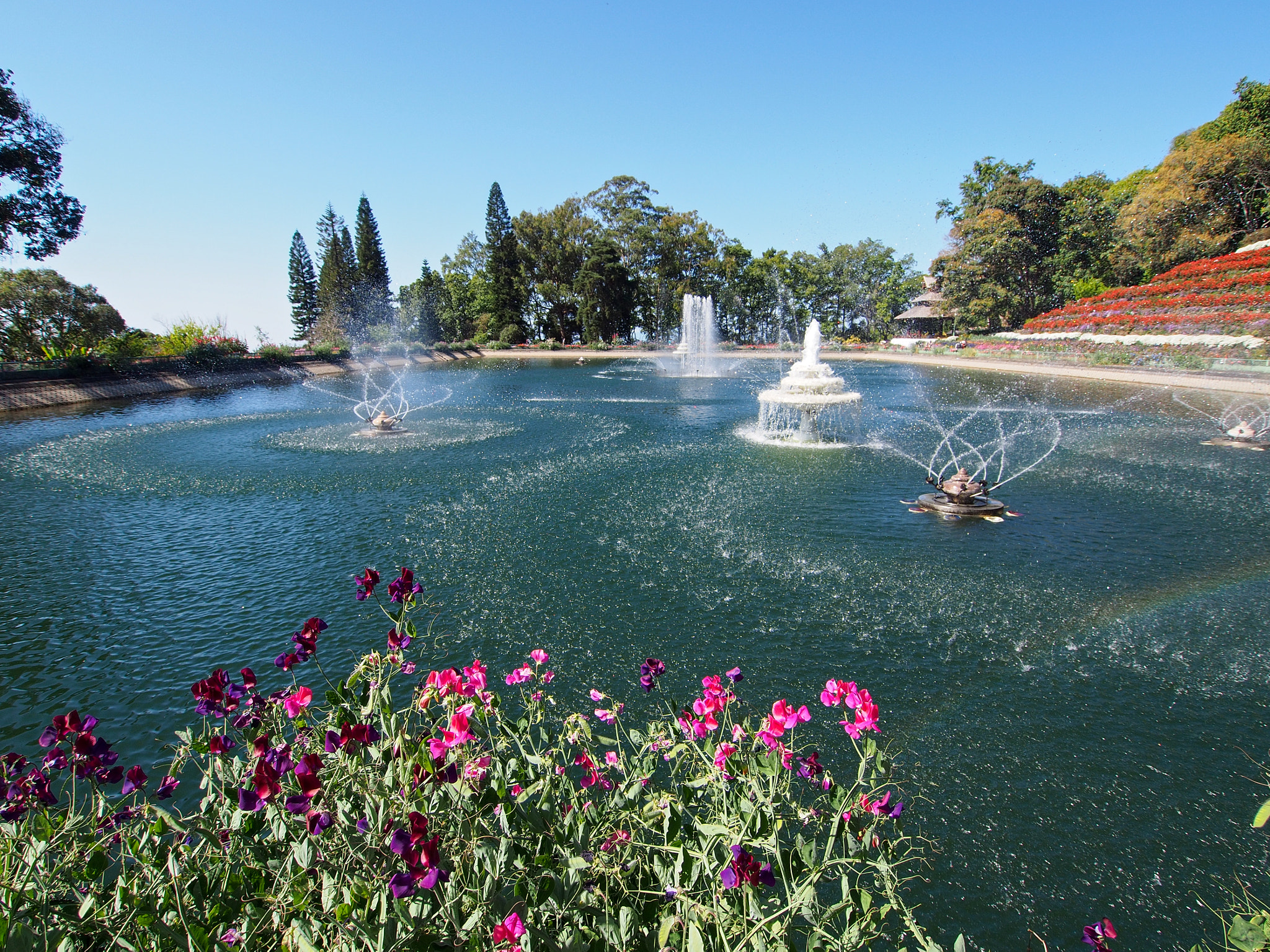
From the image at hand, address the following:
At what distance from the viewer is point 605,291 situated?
61562 millimetres

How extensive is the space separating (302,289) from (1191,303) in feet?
225

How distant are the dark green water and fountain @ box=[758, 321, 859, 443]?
1.29 m

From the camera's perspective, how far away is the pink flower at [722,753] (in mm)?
3148

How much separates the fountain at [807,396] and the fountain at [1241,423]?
9.09 m

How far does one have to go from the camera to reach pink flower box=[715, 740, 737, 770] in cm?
315

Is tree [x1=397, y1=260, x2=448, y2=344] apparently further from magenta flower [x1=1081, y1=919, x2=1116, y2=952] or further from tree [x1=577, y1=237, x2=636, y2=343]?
magenta flower [x1=1081, y1=919, x2=1116, y2=952]

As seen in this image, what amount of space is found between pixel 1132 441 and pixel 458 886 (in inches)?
778

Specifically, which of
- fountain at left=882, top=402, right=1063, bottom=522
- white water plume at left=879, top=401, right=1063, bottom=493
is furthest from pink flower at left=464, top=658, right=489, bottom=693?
white water plume at left=879, top=401, right=1063, bottom=493

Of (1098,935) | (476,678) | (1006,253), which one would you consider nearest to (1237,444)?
(1098,935)

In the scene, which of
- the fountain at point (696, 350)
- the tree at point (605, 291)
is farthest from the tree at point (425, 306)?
the fountain at point (696, 350)

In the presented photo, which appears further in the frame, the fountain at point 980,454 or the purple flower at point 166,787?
the fountain at point 980,454

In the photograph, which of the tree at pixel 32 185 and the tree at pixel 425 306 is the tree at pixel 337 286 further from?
the tree at pixel 32 185

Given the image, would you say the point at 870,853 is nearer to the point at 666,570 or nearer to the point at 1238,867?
the point at 1238,867

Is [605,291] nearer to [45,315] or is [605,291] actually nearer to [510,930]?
[45,315]
